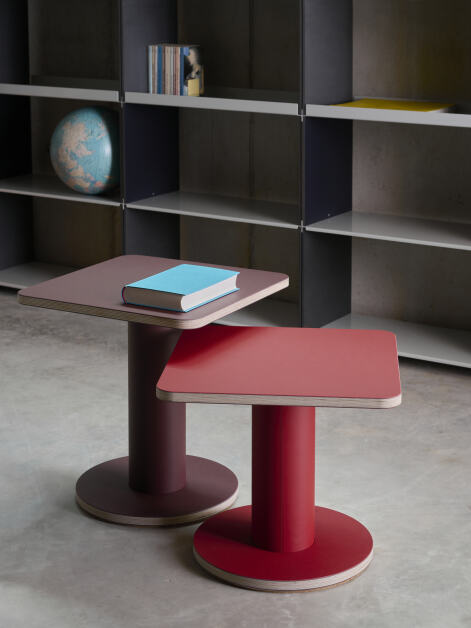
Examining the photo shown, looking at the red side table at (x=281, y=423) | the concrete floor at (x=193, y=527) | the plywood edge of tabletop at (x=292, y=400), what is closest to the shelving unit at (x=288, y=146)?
the concrete floor at (x=193, y=527)

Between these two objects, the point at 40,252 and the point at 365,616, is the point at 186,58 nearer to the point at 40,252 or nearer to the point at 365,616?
the point at 40,252

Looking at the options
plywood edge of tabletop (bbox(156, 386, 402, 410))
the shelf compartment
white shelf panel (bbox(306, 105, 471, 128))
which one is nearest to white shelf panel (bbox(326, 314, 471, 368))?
white shelf panel (bbox(306, 105, 471, 128))

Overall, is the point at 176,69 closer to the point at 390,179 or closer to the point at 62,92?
the point at 62,92

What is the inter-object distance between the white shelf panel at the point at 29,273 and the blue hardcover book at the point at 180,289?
2.79 meters

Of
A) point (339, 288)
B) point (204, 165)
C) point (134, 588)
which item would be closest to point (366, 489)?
point (134, 588)

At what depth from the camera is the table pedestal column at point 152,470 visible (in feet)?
10.3

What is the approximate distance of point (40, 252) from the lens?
618 cm

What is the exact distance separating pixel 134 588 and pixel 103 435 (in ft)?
3.64

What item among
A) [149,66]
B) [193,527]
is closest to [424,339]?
[149,66]

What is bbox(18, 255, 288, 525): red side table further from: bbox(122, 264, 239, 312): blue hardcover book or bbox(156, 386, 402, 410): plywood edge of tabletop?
bbox(156, 386, 402, 410): plywood edge of tabletop

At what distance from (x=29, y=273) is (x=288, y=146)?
174 centimetres

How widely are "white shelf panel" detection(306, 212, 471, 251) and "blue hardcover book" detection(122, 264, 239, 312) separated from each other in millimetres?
1603

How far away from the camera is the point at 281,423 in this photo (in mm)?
2748

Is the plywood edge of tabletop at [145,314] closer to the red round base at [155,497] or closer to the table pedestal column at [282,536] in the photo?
the table pedestal column at [282,536]
